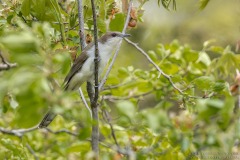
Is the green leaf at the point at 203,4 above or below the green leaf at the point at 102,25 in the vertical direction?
above

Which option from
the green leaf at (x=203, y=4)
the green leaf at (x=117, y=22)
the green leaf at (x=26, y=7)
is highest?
the green leaf at (x=203, y=4)

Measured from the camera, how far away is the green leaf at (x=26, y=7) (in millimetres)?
2812

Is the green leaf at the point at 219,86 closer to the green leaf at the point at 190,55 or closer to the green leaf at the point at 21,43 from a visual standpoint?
the green leaf at the point at 190,55

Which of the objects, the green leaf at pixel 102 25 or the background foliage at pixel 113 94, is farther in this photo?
the green leaf at pixel 102 25

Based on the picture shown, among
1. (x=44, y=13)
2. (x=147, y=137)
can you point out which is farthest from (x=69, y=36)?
(x=147, y=137)

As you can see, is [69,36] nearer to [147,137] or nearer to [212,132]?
[147,137]

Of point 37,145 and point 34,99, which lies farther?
point 37,145

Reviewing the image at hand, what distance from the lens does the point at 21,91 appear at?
4.58ft

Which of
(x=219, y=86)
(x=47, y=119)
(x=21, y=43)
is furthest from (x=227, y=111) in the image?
(x=47, y=119)

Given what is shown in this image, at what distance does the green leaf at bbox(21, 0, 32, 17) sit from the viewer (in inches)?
111

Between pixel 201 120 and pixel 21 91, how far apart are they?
1.61ft

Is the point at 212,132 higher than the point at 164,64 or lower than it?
higher

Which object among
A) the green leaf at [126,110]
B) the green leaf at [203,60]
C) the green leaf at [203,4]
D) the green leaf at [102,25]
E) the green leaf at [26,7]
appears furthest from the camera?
the green leaf at [203,60]

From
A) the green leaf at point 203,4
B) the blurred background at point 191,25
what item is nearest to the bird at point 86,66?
the green leaf at point 203,4
